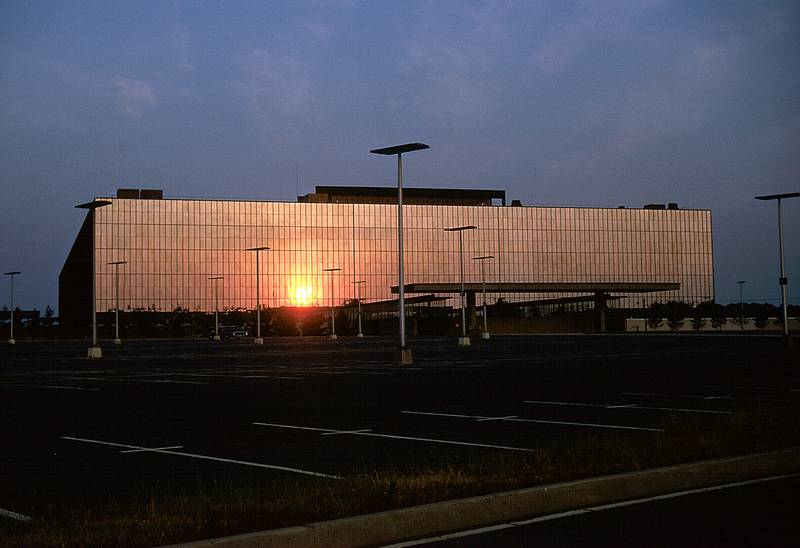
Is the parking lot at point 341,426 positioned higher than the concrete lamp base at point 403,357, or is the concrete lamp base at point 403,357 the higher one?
the concrete lamp base at point 403,357

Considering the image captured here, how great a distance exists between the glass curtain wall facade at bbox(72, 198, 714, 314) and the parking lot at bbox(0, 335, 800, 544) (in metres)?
106

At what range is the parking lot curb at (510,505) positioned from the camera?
691 cm

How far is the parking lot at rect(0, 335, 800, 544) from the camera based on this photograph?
9812mm

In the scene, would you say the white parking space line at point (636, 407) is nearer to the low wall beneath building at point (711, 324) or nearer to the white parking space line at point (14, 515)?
the white parking space line at point (14, 515)

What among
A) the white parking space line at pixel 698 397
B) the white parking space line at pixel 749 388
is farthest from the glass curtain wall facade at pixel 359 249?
the white parking space line at pixel 698 397

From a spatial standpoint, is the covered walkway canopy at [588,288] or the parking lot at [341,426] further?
the covered walkway canopy at [588,288]

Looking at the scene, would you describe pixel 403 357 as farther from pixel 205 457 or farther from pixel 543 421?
pixel 205 457

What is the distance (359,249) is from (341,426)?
125m

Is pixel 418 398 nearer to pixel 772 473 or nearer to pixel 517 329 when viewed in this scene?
pixel 772 473

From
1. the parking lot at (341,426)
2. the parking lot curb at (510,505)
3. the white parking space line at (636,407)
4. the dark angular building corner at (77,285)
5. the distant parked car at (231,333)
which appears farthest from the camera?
the dark angular building corner at (77,285)

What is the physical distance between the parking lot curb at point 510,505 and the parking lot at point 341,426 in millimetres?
348

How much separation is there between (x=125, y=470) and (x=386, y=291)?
130 meters

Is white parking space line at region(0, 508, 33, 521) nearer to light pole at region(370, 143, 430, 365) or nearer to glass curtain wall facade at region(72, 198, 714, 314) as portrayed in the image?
light pole at region(370, 143, 430, 365)

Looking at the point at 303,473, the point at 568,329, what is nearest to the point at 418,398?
the point at 303,473
